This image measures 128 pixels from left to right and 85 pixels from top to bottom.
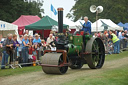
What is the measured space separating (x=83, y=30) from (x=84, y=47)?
0.88 meters

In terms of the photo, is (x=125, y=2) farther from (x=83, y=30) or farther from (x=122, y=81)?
(x=122, y=81)

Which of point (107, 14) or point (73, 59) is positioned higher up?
point (107, 14)

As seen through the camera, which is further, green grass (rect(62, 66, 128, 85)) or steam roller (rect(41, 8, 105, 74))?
steam roller (rect(41, 8, 105, 74))

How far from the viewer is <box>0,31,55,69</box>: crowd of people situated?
13727 millimetres

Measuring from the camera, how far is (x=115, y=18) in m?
57.1

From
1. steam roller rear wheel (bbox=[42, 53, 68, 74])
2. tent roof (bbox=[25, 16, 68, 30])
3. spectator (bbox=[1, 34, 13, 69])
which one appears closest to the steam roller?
steam roller rear wheel (bbox=[42, 53, 68, 74])

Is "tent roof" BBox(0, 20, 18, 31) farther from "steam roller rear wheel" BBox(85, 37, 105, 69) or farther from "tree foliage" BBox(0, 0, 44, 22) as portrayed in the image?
"tree foliage" BBox(0, 0, 44, 22)

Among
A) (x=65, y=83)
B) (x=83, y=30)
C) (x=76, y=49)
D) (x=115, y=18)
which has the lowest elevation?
(x=65, y=83)

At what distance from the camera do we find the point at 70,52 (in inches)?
449

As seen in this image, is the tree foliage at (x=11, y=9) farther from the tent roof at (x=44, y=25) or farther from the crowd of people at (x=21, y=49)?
the crowd of people at (x=21, y=49)

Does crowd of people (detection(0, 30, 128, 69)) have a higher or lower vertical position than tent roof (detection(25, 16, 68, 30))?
lower

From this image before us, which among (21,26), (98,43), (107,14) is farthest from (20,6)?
(98,43)

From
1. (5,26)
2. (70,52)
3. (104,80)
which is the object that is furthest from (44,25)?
(104,80)

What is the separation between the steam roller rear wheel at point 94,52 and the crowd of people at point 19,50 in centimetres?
188
